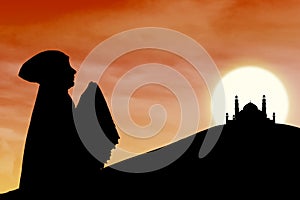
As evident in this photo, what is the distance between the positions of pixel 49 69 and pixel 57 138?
0.63 m

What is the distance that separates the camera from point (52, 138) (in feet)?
16.4

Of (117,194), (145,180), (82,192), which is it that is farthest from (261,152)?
(82,192)

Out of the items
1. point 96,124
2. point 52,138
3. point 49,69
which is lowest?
point 52,138

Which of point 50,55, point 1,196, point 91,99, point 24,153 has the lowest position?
point 1,196

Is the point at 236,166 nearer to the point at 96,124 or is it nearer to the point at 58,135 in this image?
the point at 96,124

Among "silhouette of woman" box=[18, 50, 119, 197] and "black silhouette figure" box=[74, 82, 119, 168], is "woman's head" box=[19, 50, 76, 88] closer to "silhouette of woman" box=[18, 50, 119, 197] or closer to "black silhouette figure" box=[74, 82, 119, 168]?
"silhouette of woman" box=[18, 50, 119, 197]

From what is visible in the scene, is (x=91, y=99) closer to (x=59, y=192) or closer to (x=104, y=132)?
(x=104, y=132)

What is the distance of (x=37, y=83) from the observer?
203 inches

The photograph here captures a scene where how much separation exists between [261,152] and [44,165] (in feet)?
10.8

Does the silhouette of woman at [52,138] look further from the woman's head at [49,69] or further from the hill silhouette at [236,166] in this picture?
the hill silhouette at [236,166]

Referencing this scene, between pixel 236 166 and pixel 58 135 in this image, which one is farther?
pixel 236 166

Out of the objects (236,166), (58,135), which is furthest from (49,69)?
Answer: (236,166)

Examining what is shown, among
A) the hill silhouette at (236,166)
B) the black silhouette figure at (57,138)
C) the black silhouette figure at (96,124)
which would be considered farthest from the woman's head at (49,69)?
the hill silhouette at (236,166)

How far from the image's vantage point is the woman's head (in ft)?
16.4
